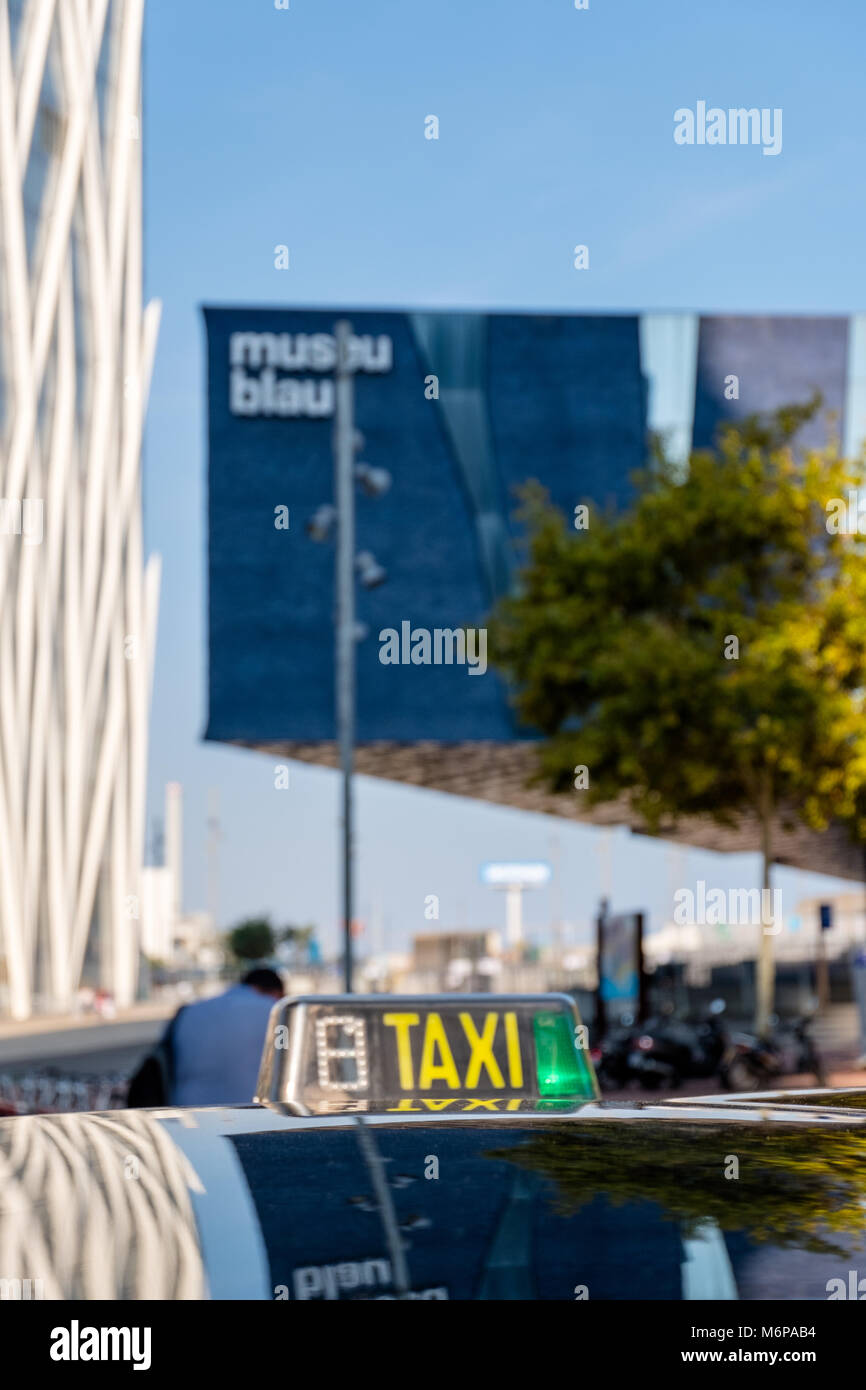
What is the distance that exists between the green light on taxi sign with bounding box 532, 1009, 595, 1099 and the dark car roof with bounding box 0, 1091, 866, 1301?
9.85ft

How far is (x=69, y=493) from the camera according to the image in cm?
7425

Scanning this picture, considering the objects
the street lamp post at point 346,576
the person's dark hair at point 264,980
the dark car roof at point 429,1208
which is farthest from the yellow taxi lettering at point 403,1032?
the street lamp post at point 346,576

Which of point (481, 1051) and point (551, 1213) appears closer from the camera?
point (551, 1213)

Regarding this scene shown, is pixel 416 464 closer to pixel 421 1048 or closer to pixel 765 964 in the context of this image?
pixel 765 964

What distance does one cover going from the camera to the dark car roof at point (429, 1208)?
179 centimetres

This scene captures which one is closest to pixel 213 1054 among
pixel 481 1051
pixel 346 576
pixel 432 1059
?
pixel 432 1059

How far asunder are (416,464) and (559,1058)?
35.8 meters

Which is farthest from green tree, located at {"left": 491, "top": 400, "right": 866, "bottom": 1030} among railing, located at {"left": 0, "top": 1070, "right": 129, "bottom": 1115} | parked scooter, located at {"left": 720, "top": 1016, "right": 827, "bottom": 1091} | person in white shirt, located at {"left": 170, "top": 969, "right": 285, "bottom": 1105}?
person in white shirt, located at {"left": 170, "top": 969, "right": 285, "bottom": 1105}

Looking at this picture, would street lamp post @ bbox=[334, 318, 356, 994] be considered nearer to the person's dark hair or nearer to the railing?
the railing

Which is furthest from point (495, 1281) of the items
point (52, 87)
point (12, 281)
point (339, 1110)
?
point (52, 87)

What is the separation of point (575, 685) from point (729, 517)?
2.99m

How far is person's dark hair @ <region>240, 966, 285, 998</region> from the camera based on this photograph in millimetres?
8547

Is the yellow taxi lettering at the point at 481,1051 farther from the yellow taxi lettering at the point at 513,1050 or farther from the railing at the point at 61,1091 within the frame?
the railing at the point at 61,1091

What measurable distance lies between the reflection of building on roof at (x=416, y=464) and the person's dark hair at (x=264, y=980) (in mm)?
31367
